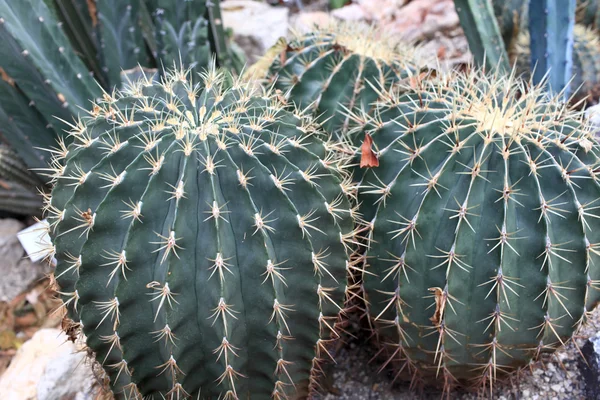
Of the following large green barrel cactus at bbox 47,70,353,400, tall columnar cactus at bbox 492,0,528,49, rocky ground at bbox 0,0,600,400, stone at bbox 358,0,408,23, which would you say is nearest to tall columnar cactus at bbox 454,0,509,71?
rocky ground at bbox 0,0,600,400

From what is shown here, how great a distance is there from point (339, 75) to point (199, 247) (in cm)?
107

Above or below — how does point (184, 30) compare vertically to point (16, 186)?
above

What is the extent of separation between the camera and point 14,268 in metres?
3.21

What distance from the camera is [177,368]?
1549 millimetres

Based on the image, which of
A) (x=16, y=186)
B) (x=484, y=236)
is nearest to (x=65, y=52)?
(x=16, y=186)

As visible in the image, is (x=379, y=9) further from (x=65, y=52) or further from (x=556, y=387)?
(x=556, y=387)

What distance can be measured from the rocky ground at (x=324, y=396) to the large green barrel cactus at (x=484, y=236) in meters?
0.30

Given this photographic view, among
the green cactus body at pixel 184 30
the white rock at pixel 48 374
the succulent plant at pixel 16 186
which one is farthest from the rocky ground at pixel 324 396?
the green cactus body at pixel 184 30

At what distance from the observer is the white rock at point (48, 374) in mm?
2227

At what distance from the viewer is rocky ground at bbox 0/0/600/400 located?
77.6 inches

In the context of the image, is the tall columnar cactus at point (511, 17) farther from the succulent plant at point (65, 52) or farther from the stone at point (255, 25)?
the succulent plant at point (65, 52)

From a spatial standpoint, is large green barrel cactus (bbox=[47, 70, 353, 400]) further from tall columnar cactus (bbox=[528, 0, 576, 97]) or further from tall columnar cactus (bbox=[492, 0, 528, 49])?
tall columnar cactus (bbox=[492, 0, 528, 49])

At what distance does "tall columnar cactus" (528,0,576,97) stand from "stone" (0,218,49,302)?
288cm

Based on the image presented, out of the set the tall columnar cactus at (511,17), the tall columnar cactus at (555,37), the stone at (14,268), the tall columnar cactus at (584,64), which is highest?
the tall columnar cactus at (555,37)
